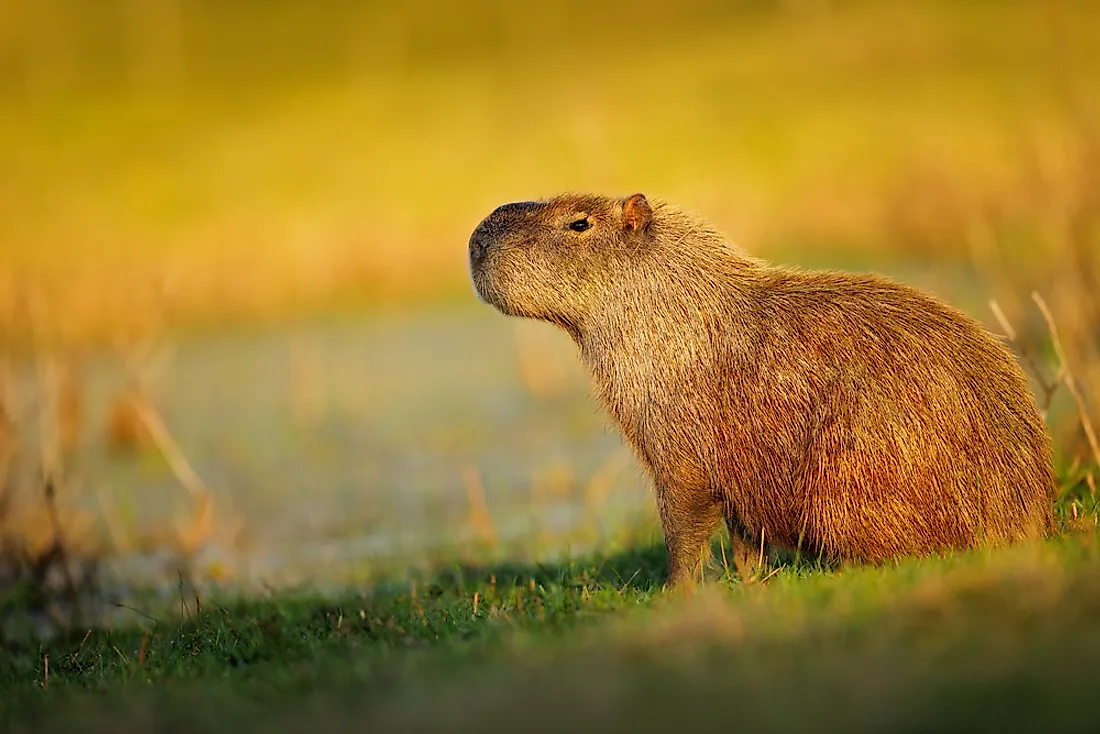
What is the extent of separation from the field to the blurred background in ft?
0.25

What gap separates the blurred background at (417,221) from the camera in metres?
9.68

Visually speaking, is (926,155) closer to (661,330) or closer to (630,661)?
(661,330)

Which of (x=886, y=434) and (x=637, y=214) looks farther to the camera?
(x=637, y=214)

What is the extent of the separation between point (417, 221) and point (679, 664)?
1715cm

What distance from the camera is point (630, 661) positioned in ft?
11.3

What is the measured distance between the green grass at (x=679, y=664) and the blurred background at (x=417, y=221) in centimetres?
196

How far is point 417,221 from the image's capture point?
20141 millimetres

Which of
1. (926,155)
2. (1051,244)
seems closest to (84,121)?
(926,155)

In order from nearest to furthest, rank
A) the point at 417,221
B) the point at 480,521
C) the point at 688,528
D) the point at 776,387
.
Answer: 1. the point at 776,387
2. the point at 688,528
3. the point at 480,521
4. the point at 417,221

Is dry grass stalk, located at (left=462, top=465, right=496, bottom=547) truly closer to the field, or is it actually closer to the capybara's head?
the field

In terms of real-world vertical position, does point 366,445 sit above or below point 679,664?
below

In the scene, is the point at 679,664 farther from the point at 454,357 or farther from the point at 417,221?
the point at 417,221

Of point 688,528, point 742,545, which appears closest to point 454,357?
point 742,545

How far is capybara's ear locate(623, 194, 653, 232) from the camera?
5910mm
